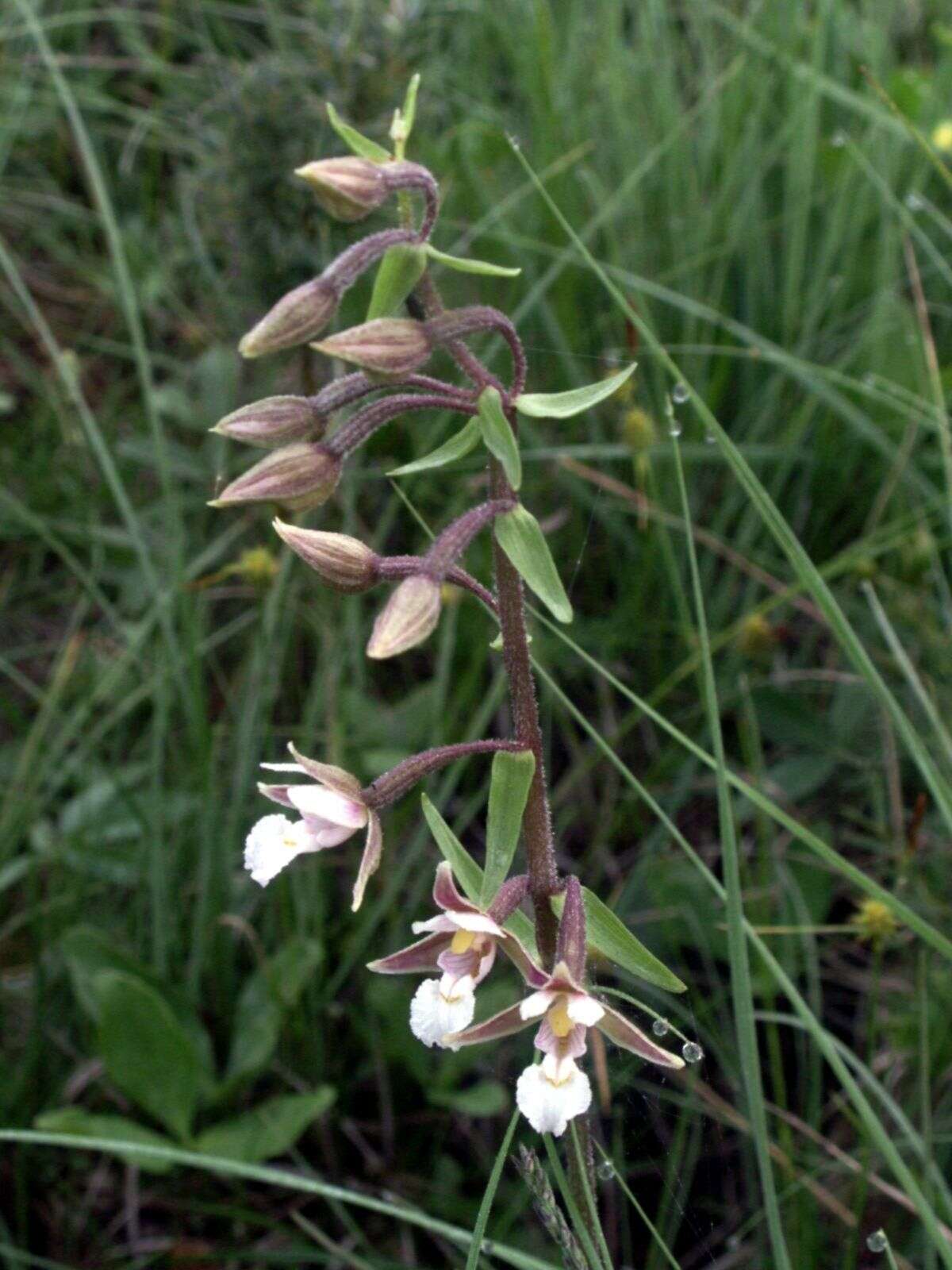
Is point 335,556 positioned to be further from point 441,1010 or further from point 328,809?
point 441,1010

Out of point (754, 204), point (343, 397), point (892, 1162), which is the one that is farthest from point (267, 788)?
point (754, 204)

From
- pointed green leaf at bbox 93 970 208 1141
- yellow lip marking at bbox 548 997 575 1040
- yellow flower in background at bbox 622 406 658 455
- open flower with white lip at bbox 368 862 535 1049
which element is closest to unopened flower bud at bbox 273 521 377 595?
open flower with white lip at bbox 368 862 535 1049

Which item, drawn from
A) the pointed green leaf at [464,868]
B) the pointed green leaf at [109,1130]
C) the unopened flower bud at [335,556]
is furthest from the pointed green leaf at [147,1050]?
the unopened flower bud at [335,556]

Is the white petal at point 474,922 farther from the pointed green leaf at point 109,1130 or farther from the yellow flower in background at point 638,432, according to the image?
the yellow flower in background at point 638,432

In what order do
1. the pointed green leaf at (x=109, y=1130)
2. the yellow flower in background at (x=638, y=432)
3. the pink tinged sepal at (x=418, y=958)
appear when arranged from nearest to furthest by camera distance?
the pink tinged sepal at (x=418, y=958)
the pointed green leaf at (x=109, y=1130)
the yellow flower in background at (x=638, y=432)

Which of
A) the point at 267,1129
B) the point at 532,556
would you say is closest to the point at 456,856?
the point at 532,556

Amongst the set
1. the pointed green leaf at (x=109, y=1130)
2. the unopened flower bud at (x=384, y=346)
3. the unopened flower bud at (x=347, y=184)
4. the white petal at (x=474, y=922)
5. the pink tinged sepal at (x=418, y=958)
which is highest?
the unopened flower bud at (x=347, y=184)

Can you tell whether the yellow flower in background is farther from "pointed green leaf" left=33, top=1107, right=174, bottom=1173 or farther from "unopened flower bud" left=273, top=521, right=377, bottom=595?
"pointed green leaf" left=33, top=1107, right=174, bottom=1173
